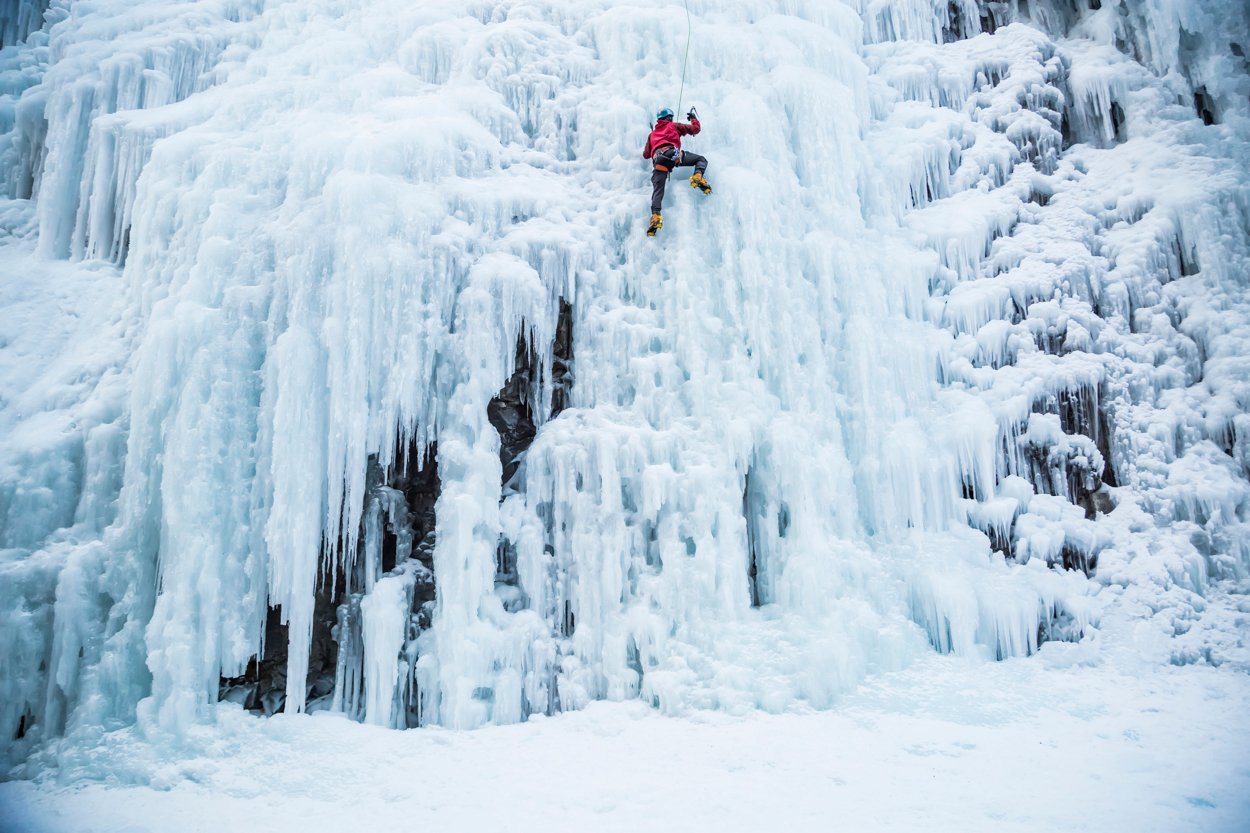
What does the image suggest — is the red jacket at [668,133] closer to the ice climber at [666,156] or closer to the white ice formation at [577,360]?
the ice climber at [666,156]

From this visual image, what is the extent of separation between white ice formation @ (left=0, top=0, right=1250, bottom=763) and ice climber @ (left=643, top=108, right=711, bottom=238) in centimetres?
30

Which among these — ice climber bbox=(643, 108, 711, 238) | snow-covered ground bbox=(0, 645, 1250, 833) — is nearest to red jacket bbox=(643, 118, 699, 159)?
ice climber bbox=(643, 108, 711, 238)

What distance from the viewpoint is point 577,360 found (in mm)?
7211

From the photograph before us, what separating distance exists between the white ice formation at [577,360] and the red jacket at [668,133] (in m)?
0.49

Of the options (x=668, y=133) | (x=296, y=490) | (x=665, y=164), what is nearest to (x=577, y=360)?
(x=665, y=164)

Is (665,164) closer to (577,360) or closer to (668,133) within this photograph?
(668,133)

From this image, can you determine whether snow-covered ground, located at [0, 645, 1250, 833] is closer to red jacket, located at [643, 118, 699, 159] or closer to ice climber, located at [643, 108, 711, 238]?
ice climber, located at [643, 108, 711, 238]

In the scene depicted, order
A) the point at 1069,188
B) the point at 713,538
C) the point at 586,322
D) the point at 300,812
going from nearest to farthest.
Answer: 1. the point at 300,812
2. the point at 713,538
3. the point at 586,322
4. the point at 1069,188

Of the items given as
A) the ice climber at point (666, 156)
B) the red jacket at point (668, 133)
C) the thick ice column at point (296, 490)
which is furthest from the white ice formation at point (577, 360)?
the red jacket at point (668, 133)

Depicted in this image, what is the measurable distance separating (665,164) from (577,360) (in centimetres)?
219

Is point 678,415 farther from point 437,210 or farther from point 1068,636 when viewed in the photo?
point 1068,636

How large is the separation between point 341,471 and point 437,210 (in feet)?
8.68

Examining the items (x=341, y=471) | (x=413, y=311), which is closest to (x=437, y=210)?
(x=413, y=311)

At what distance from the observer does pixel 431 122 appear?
744 centimetres
